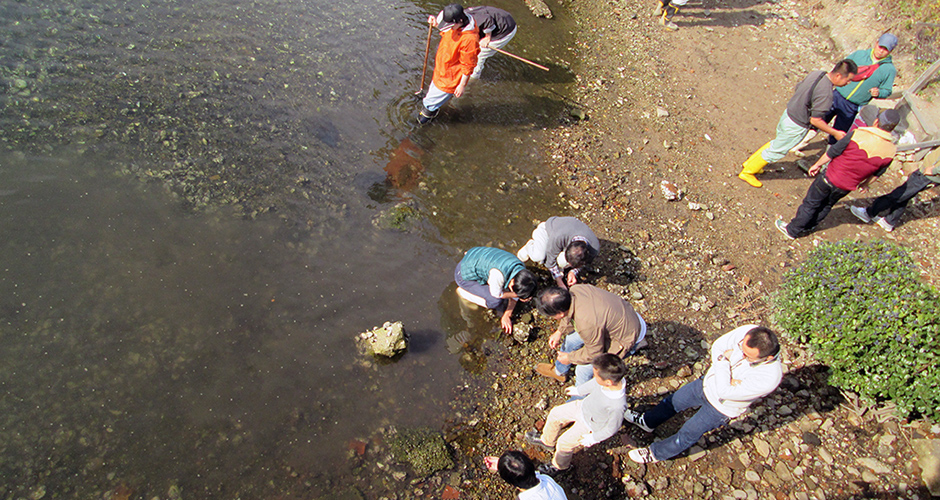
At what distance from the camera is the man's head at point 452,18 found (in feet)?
20.5

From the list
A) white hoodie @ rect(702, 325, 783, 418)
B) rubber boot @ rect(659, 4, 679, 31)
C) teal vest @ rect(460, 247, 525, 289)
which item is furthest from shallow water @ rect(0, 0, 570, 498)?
rubber boot @ rect(659, 4, 679, 31)

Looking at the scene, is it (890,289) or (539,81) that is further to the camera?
(539,81)

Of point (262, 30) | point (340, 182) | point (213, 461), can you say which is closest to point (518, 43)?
point (262, 30)

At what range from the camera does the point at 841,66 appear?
6.11 metres

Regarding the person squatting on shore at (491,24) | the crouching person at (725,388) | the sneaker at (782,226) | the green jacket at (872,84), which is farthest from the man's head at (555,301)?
the green jacket at (872,84)

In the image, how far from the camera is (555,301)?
3.93 m

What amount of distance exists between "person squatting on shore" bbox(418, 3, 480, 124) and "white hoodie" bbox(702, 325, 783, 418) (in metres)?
5.07

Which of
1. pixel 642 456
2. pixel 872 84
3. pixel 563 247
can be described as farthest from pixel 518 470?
pixel 872 84

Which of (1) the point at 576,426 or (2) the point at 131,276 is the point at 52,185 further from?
(1) the point at 576,426

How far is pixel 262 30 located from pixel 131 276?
→ 5263mm

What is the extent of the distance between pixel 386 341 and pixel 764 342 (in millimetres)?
3399

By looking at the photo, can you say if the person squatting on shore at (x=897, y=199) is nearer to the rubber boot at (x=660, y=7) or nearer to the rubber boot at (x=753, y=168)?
the rubber boot at (x=753, y=168)

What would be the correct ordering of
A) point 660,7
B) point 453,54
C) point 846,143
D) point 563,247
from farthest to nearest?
point 660,7, point 453,54, point 846,143, point 563,247

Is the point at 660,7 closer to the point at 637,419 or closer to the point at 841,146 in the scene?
the point at 841,146
